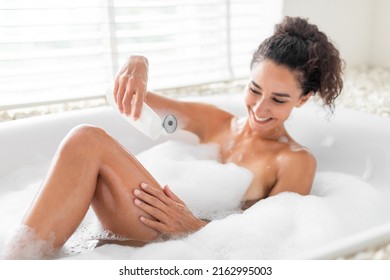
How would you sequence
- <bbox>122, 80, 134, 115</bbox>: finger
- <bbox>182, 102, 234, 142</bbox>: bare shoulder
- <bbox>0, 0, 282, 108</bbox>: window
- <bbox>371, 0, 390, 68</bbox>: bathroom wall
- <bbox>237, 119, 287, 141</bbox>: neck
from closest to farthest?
1. <bbox>122, 80, 134, 115</bbox>: finger
2. <bbox>237, 119, 287, 141</bbox>: neck
3. <bbox>182, 102, 234, 142</bbox>: bare shoulder
4. <bbox>0, 0, 282, 108</bbox>: window
5. <bbox>371, 0, 390, 68</bbox>: bathroom wall

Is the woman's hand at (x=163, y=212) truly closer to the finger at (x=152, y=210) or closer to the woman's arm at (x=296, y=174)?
the finger at (x=152, y=210)

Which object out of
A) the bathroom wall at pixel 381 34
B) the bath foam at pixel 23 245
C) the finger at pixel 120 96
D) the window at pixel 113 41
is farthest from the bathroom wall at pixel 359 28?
the bath foam at pixel 23 245

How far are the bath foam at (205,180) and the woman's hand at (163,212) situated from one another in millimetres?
217

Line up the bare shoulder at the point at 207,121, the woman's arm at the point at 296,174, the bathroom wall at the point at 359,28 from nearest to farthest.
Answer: the woman's arm at the point at 296,174
the bare shoulder at the point at 207,121
the bathroom wall at the point at 359,28

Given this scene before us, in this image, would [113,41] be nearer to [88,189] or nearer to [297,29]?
[297,29]

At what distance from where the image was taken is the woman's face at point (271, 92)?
1547mm

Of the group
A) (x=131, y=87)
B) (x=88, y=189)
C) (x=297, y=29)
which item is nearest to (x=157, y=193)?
(x=88, y=189)

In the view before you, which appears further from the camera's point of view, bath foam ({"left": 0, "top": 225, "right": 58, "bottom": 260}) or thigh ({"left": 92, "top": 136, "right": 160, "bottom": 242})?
thigh ({"left": 92, "top": 136, "right": 160, "bottom": 242})

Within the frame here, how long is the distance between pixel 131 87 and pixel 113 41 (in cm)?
123

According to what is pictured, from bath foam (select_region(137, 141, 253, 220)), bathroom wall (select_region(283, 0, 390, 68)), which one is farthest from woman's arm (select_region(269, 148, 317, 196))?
bathroom wall (select_region(283, 0, 390, 68))

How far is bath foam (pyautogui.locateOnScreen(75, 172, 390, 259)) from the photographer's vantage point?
1.29 meters

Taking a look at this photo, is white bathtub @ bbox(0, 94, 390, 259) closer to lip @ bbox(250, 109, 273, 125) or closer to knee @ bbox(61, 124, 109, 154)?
lip @ bbox(250, 109, 273, 125)

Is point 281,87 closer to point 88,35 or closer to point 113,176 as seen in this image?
point 113,176

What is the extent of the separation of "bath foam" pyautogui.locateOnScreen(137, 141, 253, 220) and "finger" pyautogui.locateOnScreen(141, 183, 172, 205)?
245 mm
